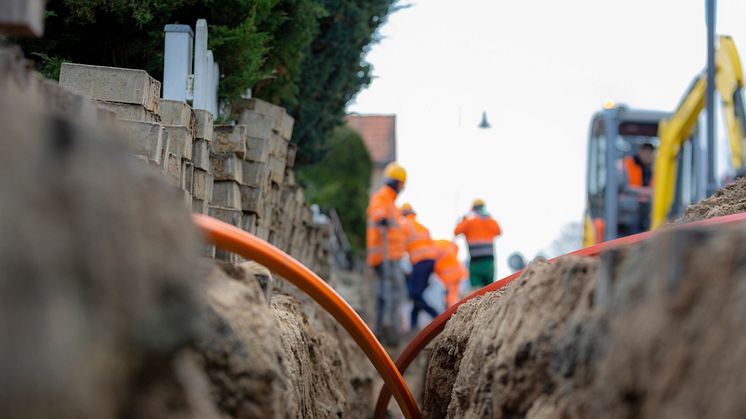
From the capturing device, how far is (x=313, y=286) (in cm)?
368

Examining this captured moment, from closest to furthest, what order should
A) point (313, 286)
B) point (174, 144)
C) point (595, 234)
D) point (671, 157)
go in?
point (313, 286) → point (174, 144) → point (671, 157) → point (595, 234)

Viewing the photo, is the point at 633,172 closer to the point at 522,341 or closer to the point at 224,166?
the point at 224,166

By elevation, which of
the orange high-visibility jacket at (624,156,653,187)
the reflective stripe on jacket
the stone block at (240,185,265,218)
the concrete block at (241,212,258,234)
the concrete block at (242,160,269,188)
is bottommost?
the reflective stripe on jacket

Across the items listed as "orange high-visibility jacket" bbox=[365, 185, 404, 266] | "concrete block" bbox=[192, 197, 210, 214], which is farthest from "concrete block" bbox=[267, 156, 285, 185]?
"orange high-visibility jacket" bbox=[365, 185, 404, 266]

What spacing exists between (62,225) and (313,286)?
6.30 ft

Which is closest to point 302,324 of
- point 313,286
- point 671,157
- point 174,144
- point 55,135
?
point 174,144

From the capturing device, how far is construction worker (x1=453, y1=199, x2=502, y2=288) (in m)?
14.9

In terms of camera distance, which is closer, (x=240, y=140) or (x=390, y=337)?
(x=240, y=140)

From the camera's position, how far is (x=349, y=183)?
2914 centimetres

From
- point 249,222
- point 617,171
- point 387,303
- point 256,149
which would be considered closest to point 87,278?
point 249,222

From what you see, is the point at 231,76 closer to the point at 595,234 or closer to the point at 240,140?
the point at 240,140

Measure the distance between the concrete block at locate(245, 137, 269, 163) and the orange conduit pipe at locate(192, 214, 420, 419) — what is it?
267 centimetres

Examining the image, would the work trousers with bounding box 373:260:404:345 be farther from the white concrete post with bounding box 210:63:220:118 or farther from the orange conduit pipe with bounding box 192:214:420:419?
the orange conduit pipe with bounding box 192:214:420:419

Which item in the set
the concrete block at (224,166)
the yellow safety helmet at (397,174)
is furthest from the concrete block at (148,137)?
the yellow safety helmet at (397,174)
